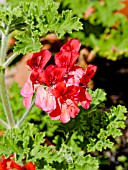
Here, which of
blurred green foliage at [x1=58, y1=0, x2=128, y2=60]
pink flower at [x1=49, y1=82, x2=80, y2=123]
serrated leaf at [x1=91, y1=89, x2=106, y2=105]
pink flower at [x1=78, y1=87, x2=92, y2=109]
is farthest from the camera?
blurred green foliage at [x1=58, y1=0, x2=128, y2=60]

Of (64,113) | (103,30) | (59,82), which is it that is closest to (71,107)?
(64,113)

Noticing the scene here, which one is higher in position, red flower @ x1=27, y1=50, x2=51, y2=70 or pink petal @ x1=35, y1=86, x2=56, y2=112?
red flower @ x1=27, y1=50, x2=51, y2=70

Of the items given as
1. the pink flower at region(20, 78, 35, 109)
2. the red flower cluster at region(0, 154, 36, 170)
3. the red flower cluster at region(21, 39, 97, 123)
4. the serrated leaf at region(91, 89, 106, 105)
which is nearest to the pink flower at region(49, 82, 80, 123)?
the red flower cluster at region(21, 39, 97, 123)

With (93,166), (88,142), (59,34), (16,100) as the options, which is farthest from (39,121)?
(59,34)

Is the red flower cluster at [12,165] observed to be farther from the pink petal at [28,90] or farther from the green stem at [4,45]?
the green stem at [4,45]

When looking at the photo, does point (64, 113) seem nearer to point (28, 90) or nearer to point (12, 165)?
point (28, 90)

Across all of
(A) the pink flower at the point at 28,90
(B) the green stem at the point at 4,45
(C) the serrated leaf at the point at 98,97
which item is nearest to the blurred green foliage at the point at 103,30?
(C) the serrated leaf at the point at 98,97

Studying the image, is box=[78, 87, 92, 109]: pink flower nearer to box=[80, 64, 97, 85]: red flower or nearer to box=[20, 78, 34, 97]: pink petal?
box=[80, 64, 97, 85]: red flower

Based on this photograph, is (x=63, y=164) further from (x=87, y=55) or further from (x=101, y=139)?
(x=87, y=55)
